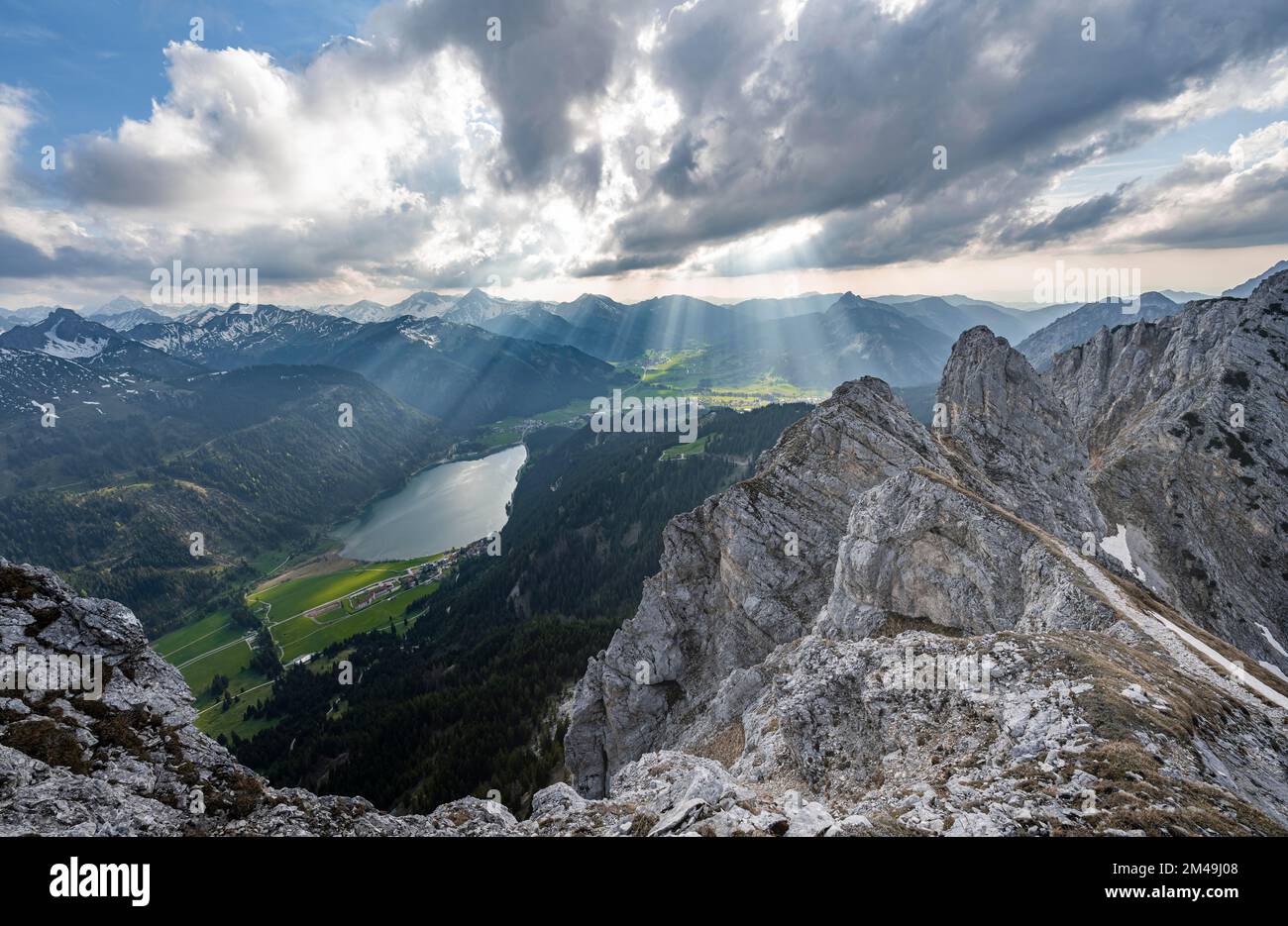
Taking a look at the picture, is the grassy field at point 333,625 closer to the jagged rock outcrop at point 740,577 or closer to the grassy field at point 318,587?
the grassy field at point 318,587

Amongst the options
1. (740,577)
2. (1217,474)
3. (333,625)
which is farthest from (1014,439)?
(333,625)

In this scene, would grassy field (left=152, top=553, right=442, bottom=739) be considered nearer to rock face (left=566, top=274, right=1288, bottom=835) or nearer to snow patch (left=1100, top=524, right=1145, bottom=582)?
rock face (left=566, top=274, right=1288, bottom=835)

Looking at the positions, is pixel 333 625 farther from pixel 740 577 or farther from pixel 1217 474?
pixel 1217 474

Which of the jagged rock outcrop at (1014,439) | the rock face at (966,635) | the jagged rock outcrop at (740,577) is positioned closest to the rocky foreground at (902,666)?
the rock face at (966,635)

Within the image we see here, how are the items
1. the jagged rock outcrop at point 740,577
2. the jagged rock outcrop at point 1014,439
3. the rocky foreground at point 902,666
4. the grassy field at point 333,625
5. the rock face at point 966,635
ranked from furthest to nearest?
the grassy field at point 333,625
the jagged rock outcrop at point 1014,439
the jagged rock outcrop at point 740,577
the rock face at point 966,635
the rocky foreground at point 902,666

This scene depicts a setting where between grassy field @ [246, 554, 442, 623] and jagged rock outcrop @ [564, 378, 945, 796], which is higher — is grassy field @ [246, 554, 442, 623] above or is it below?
below

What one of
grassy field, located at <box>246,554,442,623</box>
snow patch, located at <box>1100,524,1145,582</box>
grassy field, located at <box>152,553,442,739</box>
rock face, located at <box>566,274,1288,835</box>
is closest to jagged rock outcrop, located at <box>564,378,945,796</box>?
rock face, located at <box>566,274,1288,835</box>
